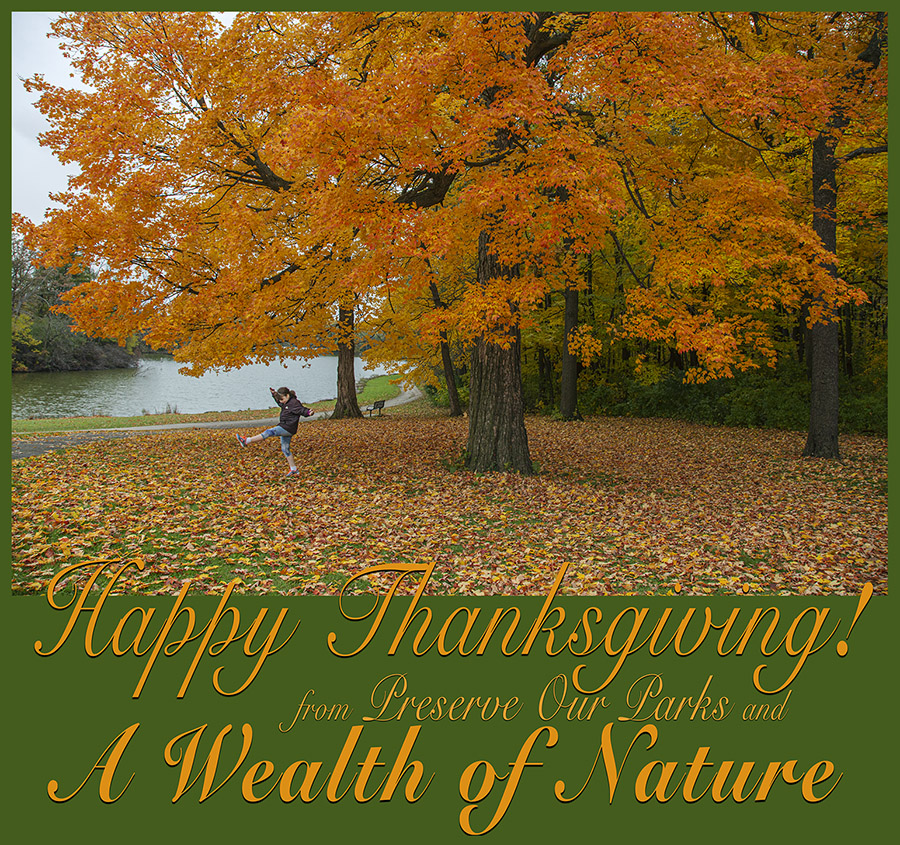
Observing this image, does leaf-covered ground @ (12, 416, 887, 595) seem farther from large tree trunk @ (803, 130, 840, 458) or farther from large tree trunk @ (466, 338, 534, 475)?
large tree trunk @ (803, 130, 840, 458)

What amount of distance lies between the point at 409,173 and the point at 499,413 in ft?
14.7

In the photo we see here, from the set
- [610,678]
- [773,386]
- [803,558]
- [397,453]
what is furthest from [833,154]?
[610,678]

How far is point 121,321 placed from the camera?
10.2 m

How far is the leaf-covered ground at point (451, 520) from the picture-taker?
6254mm

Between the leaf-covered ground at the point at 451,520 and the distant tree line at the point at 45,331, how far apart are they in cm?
2256

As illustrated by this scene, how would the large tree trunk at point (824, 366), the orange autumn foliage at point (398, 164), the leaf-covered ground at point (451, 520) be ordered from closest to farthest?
the leaf-covered ground at point (451, 520) → the orange autumn foliage at point (398, 164) → the large tree trunk at point (824, 366)

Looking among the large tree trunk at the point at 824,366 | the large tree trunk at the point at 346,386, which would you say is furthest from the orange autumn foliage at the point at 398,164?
the large tree trunk at the point at 346,386

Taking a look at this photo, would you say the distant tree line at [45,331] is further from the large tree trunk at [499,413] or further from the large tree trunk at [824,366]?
the large tree trunk at [824,366]

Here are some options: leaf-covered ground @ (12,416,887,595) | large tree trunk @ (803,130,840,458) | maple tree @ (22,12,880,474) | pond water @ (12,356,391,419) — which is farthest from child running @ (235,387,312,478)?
pond water @ (12,356,391,419)

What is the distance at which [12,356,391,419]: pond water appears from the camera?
99.5ft

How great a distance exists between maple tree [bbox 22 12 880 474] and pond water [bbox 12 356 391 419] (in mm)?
12256

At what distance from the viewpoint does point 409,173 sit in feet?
28.6

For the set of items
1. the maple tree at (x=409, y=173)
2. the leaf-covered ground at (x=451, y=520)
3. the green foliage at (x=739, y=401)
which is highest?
the maple tree at (x=409, y=173)

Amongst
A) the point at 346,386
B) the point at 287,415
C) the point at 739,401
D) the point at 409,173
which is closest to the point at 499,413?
the point at 287,415
